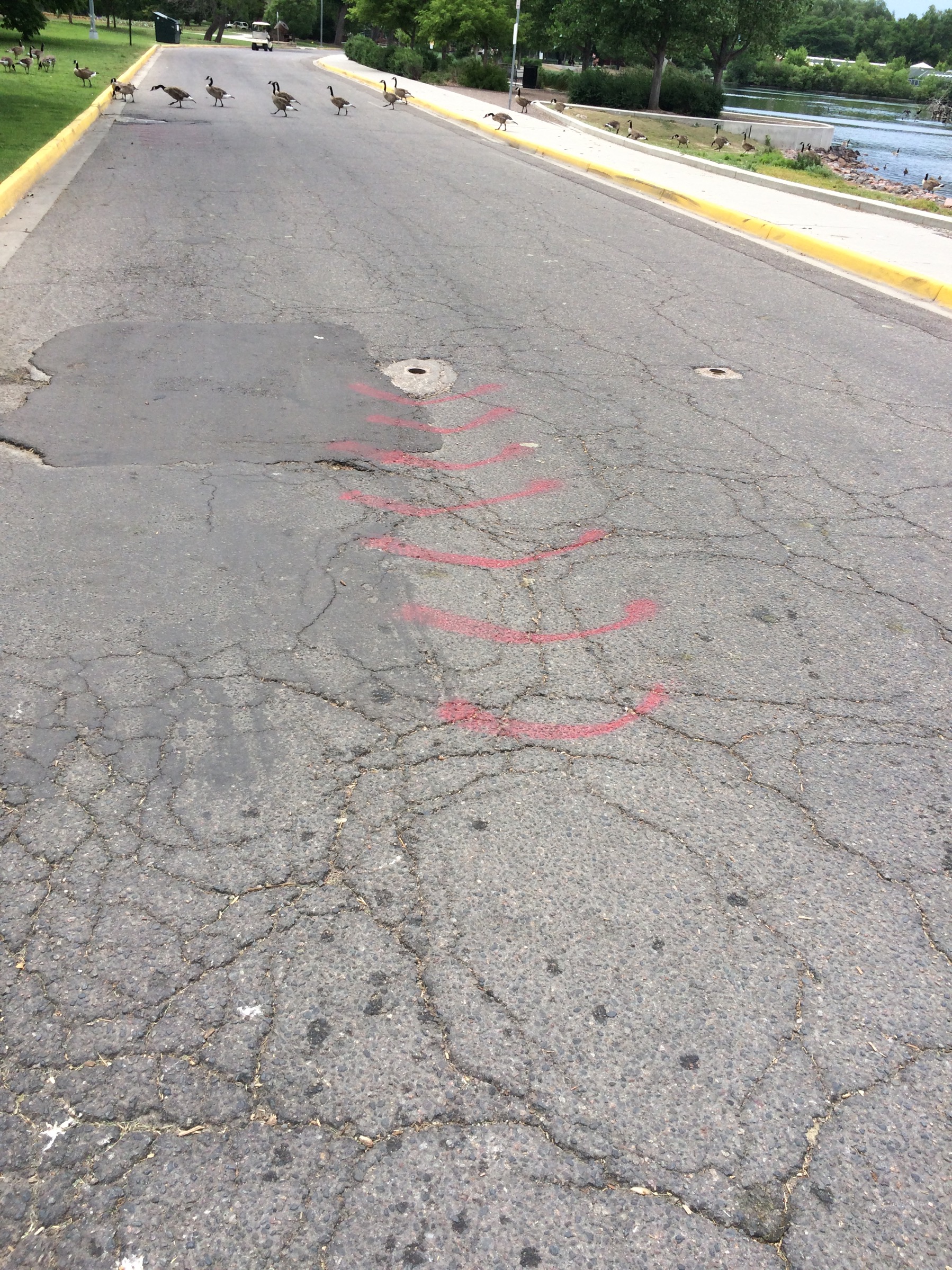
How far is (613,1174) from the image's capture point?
6.71ft

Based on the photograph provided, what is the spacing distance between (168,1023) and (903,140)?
63244mm

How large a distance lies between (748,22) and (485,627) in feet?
162

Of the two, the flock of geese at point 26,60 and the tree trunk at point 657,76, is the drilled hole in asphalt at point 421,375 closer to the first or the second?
the flock of geese at point 26,60

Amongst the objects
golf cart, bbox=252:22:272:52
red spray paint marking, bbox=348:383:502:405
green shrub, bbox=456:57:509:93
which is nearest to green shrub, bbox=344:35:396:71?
green shrub, bbox=456:57:509:93

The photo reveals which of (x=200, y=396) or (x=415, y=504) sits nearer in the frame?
(x=415, y=504)

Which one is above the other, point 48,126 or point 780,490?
point 48,126

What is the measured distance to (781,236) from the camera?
12695 mm

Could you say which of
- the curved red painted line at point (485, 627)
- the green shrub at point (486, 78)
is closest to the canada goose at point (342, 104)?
the green shrub at point (486, 78)

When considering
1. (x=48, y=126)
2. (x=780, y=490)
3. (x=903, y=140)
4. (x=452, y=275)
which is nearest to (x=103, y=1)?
(x=903, y=140)

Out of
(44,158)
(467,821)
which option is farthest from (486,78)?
(467,821)

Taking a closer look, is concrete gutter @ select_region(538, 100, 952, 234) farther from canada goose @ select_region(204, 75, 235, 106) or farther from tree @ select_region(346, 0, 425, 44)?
tree @ select_region(346, 0, 425, 44)

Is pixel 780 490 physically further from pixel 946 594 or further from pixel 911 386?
pixel 911 386

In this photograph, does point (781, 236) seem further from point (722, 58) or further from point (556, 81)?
point (722, 58)

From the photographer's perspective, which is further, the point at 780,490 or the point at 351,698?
the point at 780,490
